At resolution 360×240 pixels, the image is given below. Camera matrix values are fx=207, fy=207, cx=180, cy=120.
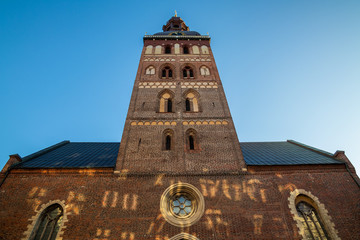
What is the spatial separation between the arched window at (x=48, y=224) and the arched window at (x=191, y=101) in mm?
9746

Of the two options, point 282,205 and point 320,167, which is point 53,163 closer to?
point 282,205

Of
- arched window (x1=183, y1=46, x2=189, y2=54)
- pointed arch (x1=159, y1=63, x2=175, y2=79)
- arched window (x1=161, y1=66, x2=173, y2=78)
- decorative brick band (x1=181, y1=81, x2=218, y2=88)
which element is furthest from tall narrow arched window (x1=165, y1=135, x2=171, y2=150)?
arched window (x1=183, y1=46, x2=189, y2=54)

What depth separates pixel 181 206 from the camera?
1049 centimetres

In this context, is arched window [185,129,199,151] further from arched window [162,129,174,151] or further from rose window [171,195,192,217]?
rose window [171,195,192,217]

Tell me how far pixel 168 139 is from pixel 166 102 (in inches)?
135

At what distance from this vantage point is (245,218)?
958cm

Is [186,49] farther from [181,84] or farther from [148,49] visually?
[181,84]

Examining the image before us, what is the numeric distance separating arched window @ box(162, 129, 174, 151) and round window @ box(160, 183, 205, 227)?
106 inches

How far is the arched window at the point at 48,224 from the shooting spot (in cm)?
947

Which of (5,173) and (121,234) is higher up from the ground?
(5,173)

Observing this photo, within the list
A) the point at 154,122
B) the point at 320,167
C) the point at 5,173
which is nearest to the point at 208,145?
the point at 154,122

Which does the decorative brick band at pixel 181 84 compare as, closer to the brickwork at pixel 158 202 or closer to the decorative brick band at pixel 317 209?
the brickwork at pixel 158 202

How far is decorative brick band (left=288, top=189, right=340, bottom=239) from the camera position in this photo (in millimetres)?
9562

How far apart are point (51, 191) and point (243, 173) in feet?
33.0
